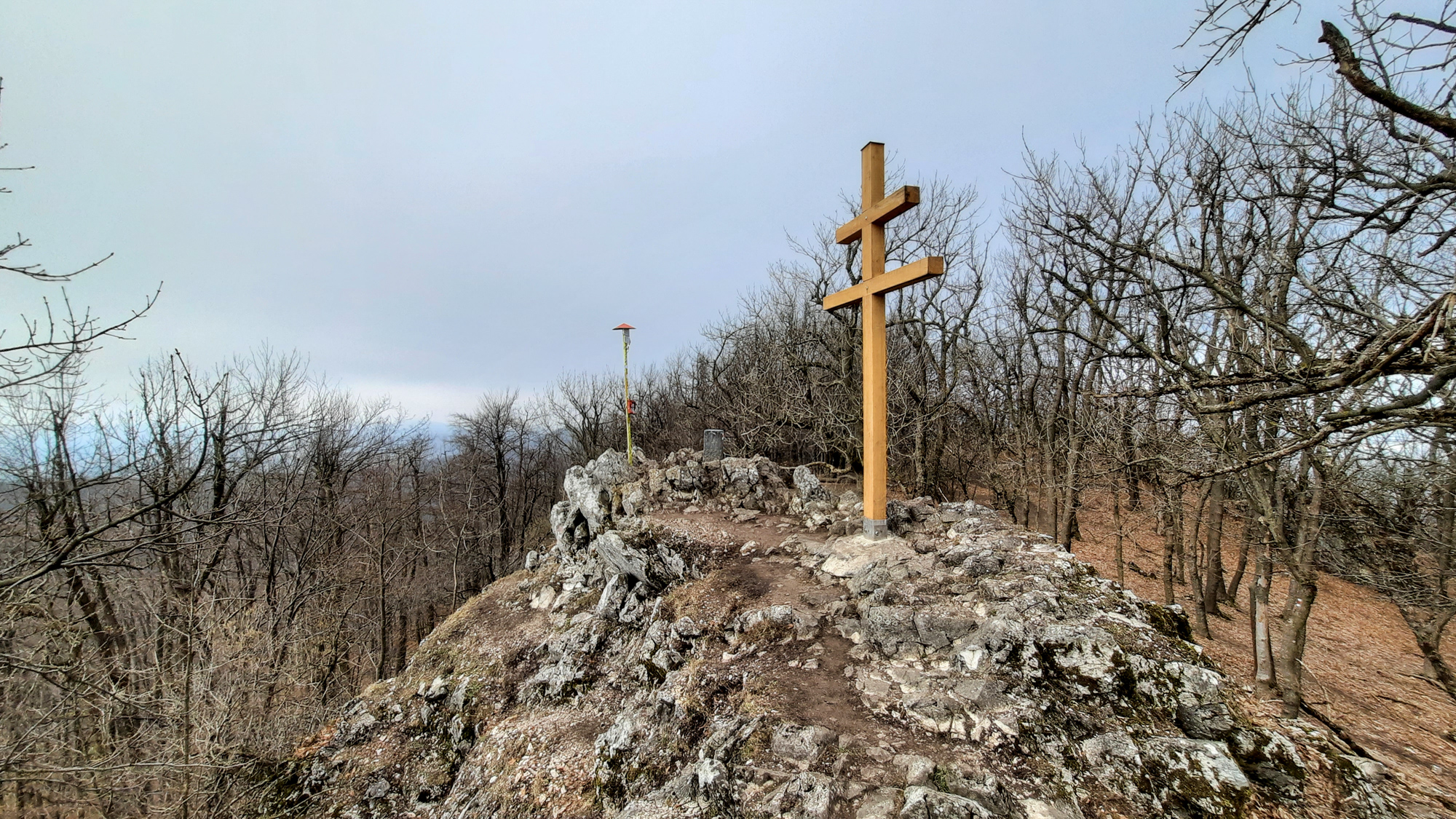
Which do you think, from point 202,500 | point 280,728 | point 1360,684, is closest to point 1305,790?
point 1360,684

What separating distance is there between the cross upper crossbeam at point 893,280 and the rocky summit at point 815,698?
285 centimetres

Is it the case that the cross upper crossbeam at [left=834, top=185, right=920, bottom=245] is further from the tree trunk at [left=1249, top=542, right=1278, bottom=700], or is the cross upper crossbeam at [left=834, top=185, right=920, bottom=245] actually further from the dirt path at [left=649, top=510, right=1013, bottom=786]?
the tree trunk at [left=1249, top=542, right=1278, bottom=700]

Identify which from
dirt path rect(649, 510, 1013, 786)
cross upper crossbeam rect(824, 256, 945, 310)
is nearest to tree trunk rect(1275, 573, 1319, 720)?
dirt path rect(649, 510, 1013, 786)

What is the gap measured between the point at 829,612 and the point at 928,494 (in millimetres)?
9632

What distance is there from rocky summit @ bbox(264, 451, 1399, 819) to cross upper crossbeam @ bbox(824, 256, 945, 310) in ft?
9.36

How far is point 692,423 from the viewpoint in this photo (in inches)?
781

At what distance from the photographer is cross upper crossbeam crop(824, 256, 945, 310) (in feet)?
16.5

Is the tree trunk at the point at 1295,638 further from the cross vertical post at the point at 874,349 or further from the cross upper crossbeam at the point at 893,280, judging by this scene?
the cross upper crossbeam at the point at 893,280

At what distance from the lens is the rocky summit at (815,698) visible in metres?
2.88

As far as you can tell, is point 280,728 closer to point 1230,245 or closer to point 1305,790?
point 1305,790

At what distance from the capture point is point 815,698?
12.3 feet

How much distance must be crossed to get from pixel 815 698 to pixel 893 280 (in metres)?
4.19

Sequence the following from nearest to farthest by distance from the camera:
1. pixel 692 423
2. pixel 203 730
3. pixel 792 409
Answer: pixel 203 730 < pixel 792 409 < pixel 692 423

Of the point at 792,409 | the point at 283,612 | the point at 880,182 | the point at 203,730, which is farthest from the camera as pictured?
the point at 792,409
